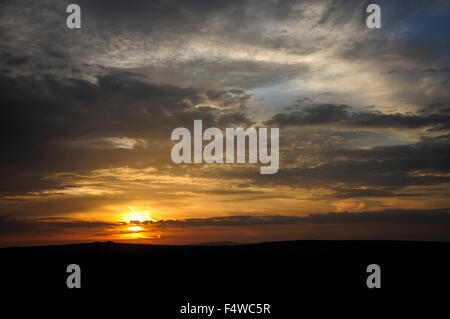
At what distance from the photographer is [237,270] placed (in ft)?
127

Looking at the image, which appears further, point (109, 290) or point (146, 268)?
point (146, 268)

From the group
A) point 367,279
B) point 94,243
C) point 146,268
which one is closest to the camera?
point 367,279

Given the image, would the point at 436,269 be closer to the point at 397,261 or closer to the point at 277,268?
the point at 397,261
